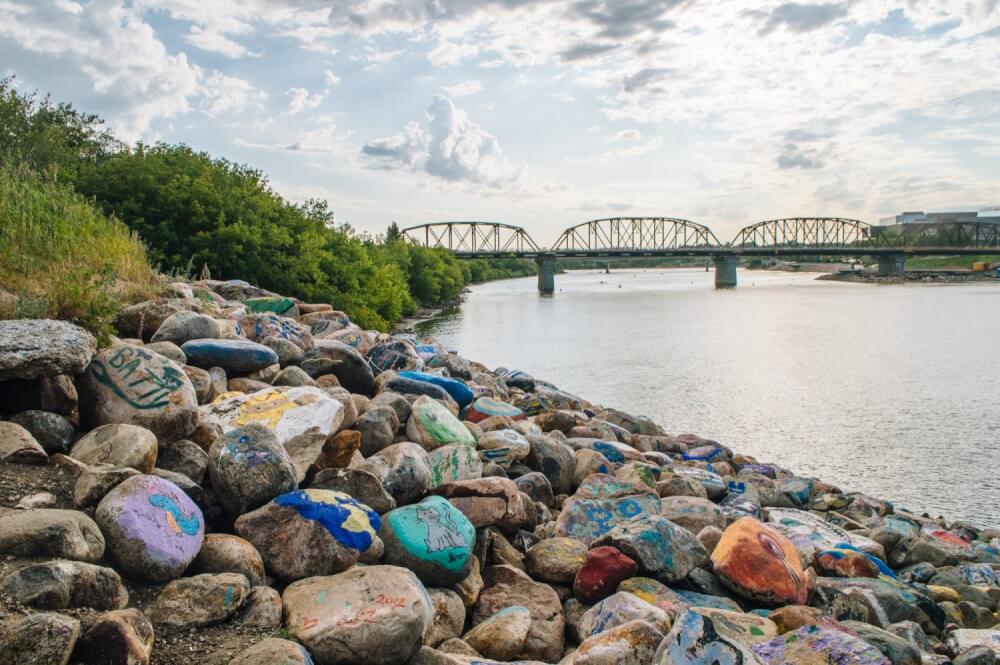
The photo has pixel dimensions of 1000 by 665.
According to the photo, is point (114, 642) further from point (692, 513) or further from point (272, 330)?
point (272, 330)

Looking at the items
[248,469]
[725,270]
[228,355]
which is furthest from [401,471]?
[725,270]

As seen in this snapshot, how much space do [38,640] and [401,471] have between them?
328 cm

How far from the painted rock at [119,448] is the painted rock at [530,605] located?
2769 mm

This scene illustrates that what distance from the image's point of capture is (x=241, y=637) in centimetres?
425

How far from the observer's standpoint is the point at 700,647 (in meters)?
4.29

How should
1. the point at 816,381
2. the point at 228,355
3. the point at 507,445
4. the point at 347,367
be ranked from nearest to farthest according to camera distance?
the point at 228,355, the point at 507,445, the point at 347,367, the point at 816,381

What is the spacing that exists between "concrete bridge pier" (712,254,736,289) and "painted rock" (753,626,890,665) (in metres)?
113

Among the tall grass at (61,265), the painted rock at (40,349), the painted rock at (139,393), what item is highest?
the tall grass at (61,265)

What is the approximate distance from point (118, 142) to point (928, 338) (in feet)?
138

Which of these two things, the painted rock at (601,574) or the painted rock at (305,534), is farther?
the painted rock at (601,574)

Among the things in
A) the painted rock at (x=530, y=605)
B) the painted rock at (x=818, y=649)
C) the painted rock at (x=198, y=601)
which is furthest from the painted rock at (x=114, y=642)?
the painted rock at (x=818, y=649)

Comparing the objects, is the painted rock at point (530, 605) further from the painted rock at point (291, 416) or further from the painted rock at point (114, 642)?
the painted rock at point (114, 642)

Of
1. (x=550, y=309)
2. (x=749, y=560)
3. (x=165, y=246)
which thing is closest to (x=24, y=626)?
(x=749, y=560)

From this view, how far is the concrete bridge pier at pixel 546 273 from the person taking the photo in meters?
104
